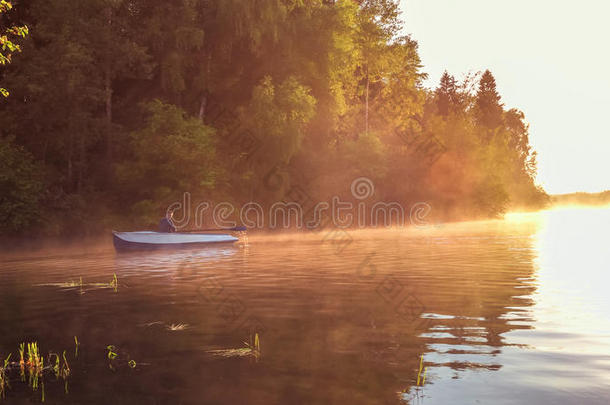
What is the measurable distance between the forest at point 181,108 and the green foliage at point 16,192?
0.28 ft

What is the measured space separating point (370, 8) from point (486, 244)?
123ft

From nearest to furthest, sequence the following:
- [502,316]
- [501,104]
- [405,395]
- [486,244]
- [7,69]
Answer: [405,395] → [502,316] → [486,244] → [7,69] → [501,104]

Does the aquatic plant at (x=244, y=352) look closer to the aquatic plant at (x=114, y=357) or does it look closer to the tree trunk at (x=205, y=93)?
the aquatic plant at (x=114, y=357)

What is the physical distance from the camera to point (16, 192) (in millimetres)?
34656

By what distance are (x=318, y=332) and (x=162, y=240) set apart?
22448 mm

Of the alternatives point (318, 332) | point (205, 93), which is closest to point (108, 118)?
point (205, 93)

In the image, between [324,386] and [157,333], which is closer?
[324,386]

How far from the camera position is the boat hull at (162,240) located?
30.6 meters

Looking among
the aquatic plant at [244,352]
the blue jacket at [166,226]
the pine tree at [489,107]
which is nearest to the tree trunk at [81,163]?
the blue jacket at [166,226]

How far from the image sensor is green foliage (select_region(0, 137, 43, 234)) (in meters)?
34.4

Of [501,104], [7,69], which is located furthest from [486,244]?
[501,104]

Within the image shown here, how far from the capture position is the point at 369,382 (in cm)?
782

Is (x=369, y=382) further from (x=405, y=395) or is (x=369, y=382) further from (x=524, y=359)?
(x=524, y=359)

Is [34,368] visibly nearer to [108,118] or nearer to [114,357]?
[114,357]
